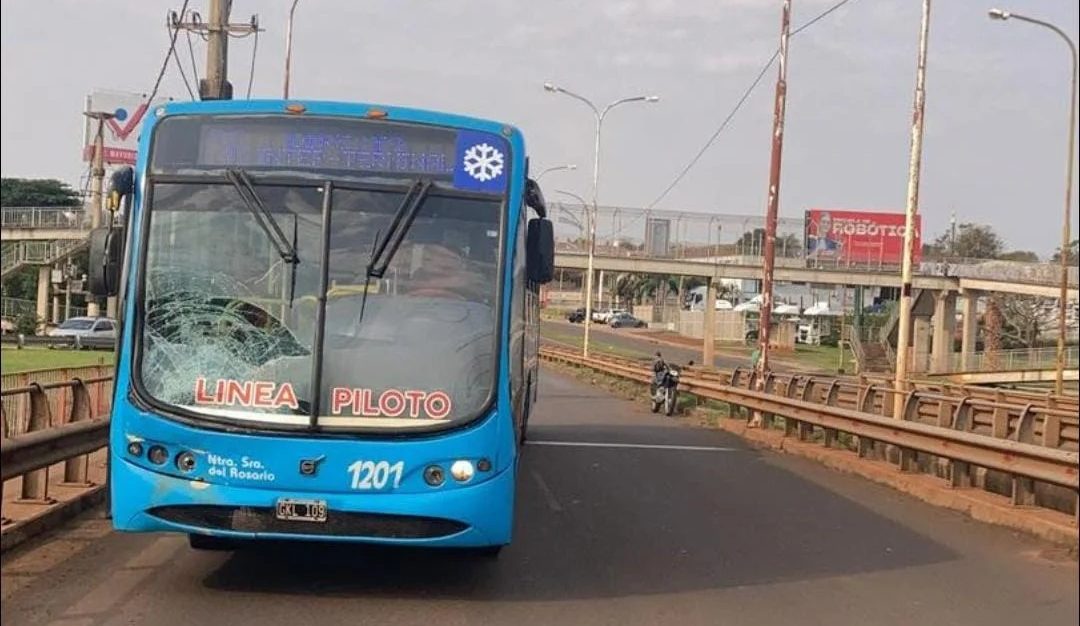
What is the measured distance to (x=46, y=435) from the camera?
787 centimetres

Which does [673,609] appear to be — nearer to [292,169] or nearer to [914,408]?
[292,169]

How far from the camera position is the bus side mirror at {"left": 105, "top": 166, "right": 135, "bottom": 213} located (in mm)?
7250

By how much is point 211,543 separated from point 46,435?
134 centimetres

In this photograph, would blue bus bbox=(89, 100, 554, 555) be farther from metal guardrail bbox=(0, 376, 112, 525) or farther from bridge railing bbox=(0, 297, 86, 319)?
bridge railing bbox=(0, 297, 86, 319)

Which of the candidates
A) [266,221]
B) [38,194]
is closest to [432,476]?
[266,221]

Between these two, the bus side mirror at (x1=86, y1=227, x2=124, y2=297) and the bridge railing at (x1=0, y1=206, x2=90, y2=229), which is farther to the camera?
the bridge railing at (x1=0, y1=206, x2=90, y2=229)

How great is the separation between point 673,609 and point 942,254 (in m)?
70.6

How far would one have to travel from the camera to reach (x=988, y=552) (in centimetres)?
938

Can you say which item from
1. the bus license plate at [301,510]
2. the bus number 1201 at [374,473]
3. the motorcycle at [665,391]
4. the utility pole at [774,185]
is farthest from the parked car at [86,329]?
the bus number 1201 at [374,473]

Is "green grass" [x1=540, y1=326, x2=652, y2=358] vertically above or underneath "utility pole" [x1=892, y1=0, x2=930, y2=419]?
underneath

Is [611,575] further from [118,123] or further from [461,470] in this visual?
[118,123]

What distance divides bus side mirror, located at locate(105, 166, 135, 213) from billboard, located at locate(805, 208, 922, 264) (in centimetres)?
6468

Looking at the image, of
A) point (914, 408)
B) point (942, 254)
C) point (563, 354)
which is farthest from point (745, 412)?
point (942, 254)

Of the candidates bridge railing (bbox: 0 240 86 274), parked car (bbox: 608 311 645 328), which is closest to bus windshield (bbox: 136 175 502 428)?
bridge railing (bbox: 0 240 86 274)
